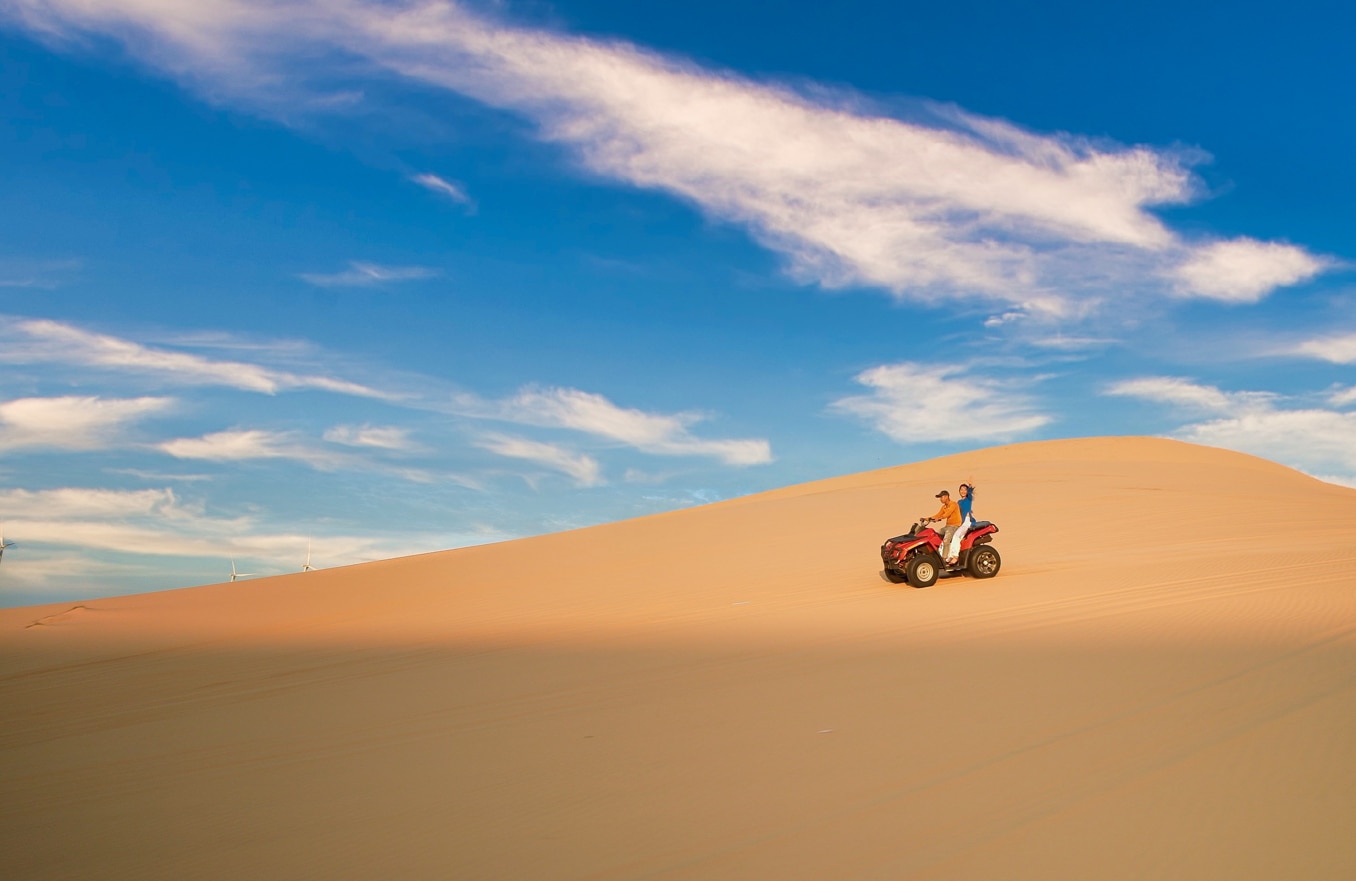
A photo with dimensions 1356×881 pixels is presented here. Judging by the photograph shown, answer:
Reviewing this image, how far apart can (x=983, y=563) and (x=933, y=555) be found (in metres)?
0.88

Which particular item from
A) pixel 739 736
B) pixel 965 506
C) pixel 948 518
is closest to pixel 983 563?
pixel 948 518

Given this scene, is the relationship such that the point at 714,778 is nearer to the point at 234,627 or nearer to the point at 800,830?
the point at 800,830

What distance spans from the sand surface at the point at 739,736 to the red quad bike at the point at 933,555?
12.7 inches

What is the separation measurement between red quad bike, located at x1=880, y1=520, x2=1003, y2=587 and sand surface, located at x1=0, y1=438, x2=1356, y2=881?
322 mm

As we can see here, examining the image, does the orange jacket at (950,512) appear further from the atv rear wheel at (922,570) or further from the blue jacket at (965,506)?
the atv rear wheel at (922,570)

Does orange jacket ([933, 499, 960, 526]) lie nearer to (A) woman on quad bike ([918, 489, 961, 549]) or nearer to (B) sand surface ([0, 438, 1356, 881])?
(A) woman on quad bike ([918, 489, 961, 549])

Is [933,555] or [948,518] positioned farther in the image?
[933,555]

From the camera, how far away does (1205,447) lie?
1826 inches

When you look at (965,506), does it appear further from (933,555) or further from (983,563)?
(983,563)

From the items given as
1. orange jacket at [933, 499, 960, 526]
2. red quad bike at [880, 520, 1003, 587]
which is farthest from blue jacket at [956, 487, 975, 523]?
red quad bike at [880, 520, 1003, 587]

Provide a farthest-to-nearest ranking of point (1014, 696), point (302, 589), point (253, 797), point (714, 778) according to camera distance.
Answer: point (302, 589)
point (1014, 696)
point (253, 797)
point (714, 778)

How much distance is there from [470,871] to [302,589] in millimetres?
21134

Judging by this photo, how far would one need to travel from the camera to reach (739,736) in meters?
6.78

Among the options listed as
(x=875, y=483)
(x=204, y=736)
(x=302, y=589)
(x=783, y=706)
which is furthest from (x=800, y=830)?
(x=875, y=483)
